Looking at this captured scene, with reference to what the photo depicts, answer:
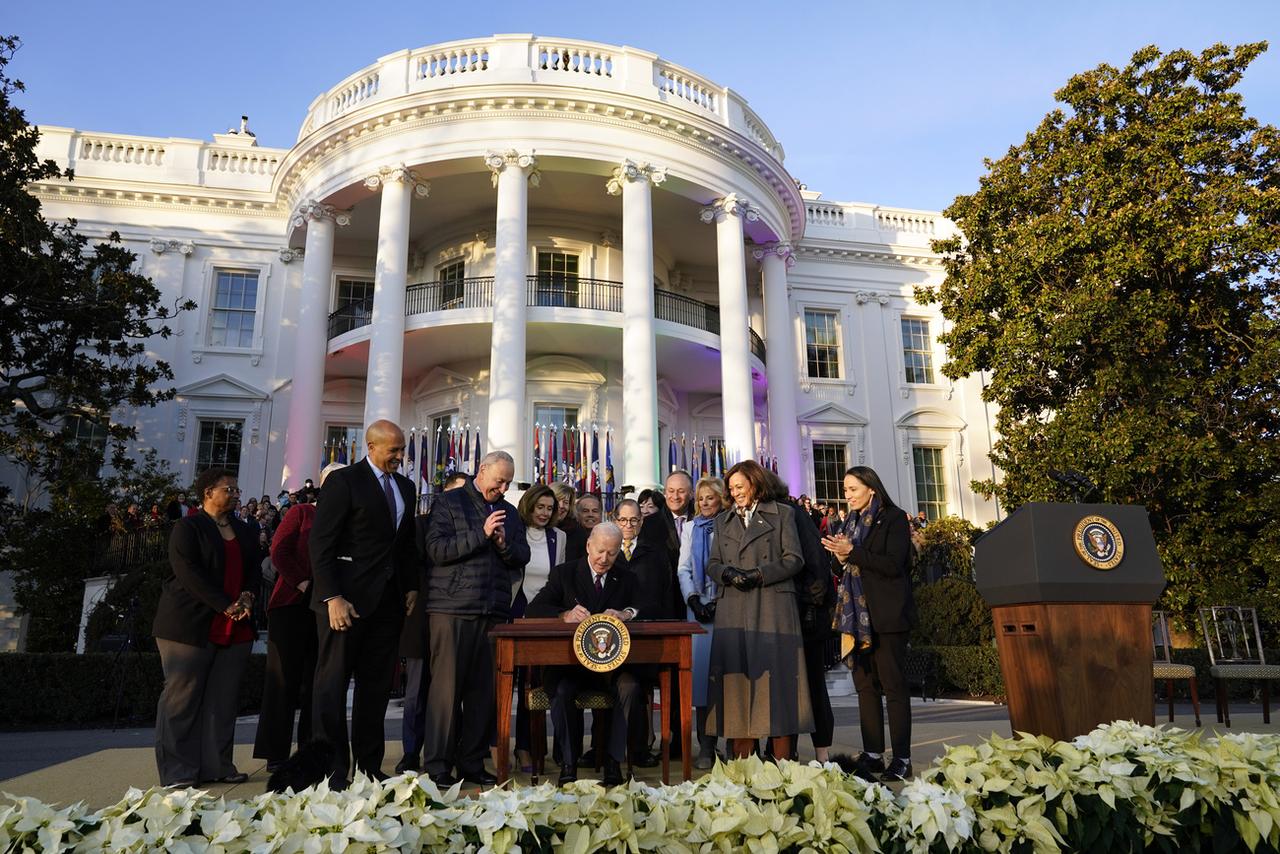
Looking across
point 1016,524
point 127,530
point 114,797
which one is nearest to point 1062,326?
point 1016,524

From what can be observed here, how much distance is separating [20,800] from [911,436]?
23.5 m

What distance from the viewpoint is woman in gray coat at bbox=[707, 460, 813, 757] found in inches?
182

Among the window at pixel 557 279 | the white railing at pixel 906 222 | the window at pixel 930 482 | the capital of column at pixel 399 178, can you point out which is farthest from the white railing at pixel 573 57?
the window at pixel 930 482

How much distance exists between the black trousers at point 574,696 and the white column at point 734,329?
13.0 meters

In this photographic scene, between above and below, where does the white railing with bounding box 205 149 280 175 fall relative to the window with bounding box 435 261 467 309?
above

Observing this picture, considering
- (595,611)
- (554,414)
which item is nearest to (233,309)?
(554,414)

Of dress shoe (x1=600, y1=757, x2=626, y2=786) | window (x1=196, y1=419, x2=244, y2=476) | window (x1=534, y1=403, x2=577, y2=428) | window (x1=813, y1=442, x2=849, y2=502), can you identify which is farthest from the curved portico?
dress shoe (x1=600, y1=757, x2=626, y2=786)

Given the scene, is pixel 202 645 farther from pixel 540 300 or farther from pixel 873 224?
pixel 873 224

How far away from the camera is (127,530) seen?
51.7ft

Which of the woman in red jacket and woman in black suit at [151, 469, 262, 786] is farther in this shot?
the woman in red jacket

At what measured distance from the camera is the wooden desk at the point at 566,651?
446cm

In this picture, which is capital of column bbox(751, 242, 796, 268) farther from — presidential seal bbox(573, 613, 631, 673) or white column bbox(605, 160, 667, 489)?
presidential seal bbox(573, 613, 631, 673)

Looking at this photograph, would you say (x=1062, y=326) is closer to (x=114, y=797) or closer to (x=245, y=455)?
(x=114, y=797)

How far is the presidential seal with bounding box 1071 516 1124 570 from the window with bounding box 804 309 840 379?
63.9ft
